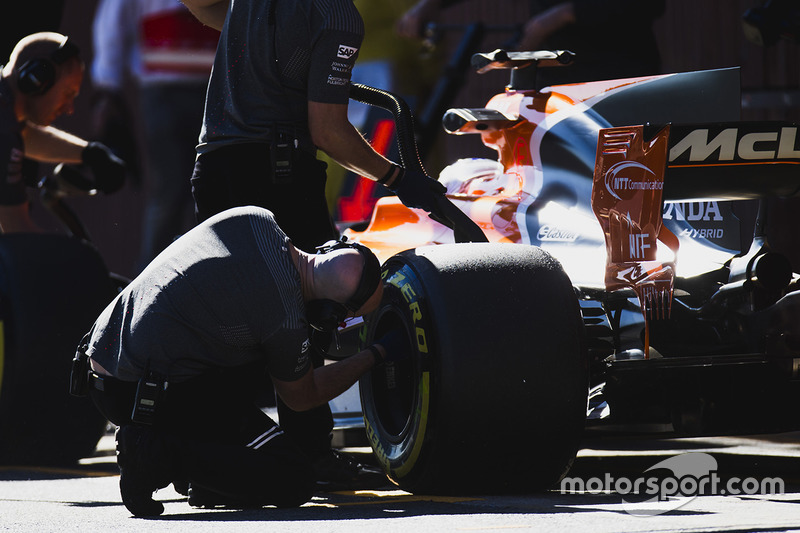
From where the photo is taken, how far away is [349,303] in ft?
13.3

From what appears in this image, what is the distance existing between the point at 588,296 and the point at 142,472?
56.8 inches

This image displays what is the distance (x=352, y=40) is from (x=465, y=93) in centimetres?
458

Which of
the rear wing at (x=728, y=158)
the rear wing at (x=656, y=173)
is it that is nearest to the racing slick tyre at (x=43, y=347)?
the rear wing at (x=656, y=173)

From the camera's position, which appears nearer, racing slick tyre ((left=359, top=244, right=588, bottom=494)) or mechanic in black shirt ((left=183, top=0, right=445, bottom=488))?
racing slick tyre ((left=359, top=244, right=588, bottom=494))

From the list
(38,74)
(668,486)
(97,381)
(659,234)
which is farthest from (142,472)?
(38,74)

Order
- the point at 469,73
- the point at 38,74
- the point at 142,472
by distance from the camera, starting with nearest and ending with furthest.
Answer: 1. the point at 142,472
2. the point at 38,74
3. the point at 469,73

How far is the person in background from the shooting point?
866 cm

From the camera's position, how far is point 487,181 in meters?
5.18

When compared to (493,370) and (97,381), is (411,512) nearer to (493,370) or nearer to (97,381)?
(493,370)

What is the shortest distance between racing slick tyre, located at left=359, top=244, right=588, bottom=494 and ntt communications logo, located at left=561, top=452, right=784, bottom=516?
281 millimetres

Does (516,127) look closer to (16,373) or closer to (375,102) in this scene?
(375,102)

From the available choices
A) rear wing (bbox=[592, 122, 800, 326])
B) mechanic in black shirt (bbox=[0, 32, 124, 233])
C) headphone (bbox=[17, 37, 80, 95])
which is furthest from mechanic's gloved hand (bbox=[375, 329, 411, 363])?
headphone (bbox=[17, 37, 80, 95])

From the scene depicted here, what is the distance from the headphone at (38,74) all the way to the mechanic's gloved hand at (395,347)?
9.26ft

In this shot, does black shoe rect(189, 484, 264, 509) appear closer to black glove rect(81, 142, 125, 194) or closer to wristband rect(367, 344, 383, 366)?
wristband rect(367, 344, 383, 366)
